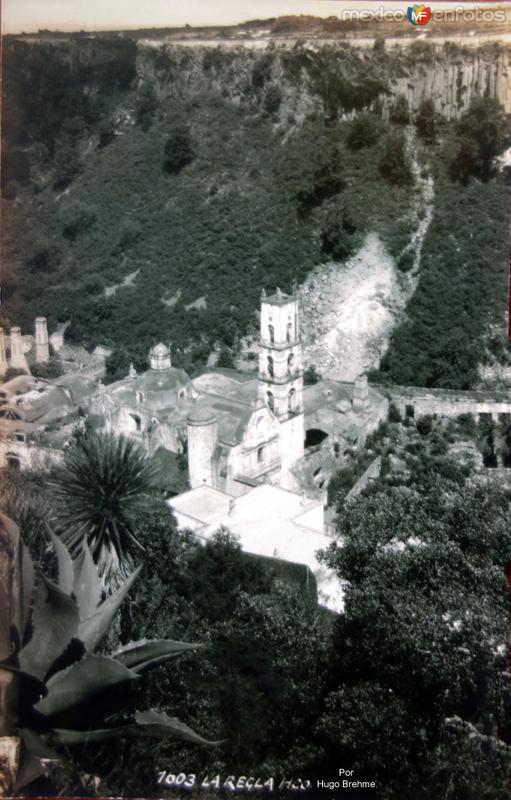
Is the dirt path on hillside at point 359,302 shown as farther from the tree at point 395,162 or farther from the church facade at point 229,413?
the church facade at point 229,413

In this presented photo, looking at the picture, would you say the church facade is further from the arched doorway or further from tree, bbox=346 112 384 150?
tree, bbox=346 112 384 150

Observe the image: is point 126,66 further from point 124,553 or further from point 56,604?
point 56,604

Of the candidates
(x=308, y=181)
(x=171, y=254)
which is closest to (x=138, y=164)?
(x=171, y=254)

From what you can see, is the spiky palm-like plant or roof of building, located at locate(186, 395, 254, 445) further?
roof of building, located at locate(186, 395, 254, 445)

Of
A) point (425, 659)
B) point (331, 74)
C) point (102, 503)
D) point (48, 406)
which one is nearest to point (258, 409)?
point (48, 406)

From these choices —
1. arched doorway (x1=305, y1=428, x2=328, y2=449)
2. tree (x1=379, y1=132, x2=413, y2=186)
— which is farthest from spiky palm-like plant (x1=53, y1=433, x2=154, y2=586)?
tree (x1=379, y1=132, x2=413, y2=186)

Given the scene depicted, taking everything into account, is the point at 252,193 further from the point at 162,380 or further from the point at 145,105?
the point at 162,380
